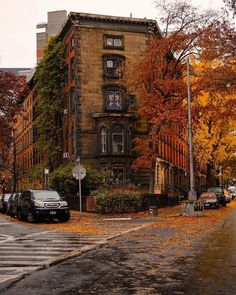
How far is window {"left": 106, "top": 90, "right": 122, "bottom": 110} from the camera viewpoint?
47156 millimetres

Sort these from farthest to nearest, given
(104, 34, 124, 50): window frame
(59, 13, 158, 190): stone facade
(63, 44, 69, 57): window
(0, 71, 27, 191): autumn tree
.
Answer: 1. (63, 44, 69, 57): window
2. (104, 34, 124, 50): window frame
3. (59, 13, 158, 190): stone facade
4. (0, 71, 27, 191): autumn tree

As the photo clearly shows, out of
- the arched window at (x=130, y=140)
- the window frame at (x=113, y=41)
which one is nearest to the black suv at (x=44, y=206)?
the arched window at (x=130, y=140)

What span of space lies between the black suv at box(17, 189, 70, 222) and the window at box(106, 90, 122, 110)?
2086cm

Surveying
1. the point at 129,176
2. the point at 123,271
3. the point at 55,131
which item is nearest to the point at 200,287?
the point at 123,271

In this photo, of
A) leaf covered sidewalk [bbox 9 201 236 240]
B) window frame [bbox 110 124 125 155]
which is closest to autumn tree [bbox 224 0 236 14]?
leaf covered sidewalk [bbox 9 201 236 240]

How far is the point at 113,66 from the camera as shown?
48031mm

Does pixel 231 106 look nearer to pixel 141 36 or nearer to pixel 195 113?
pixel 195 113

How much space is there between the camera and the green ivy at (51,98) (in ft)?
170

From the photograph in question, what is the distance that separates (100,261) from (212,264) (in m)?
2.58

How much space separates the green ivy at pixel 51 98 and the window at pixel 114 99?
6.64 metres

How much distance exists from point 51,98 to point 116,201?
24.5 m

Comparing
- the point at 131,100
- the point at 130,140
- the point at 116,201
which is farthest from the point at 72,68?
the point at 116,201

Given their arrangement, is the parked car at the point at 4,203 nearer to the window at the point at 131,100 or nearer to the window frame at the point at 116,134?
the window frame at the point at 116,134

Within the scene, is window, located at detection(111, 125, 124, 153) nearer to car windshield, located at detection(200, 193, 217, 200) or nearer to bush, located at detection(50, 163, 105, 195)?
bush, located at detection(50, 163, 105, 195)
